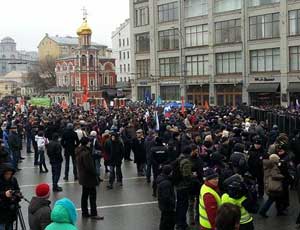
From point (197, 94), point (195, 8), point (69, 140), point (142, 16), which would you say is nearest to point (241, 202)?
point (69, 140)

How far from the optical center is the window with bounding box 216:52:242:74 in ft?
189

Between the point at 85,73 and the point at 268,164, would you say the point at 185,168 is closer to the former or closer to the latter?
the point at 268,164

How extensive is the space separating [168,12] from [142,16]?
5044 mm

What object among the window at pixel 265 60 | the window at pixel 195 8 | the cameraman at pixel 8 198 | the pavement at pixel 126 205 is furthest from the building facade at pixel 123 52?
the cameraman at pixel 8 198

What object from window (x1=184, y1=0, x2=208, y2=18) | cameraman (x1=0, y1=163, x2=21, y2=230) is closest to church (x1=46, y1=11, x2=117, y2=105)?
window (x1=184, y1=0, x2=208, y2=18)

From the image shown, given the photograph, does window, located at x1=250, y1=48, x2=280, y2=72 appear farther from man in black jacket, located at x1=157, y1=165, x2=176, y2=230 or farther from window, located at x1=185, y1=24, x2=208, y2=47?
man in black jacket, located at x1=157, y1=165, x2=176, y2=230

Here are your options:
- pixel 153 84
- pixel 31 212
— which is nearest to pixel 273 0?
pixel 153 84

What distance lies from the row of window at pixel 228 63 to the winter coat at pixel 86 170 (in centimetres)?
4226

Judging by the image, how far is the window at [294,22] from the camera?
51.5 m

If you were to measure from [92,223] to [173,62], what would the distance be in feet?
176

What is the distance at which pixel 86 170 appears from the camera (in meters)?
12.7

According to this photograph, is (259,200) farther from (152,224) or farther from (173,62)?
(173,62)

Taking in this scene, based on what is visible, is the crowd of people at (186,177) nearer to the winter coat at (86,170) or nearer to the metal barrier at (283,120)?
the winter coat at (86,170)

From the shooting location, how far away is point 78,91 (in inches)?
4021
